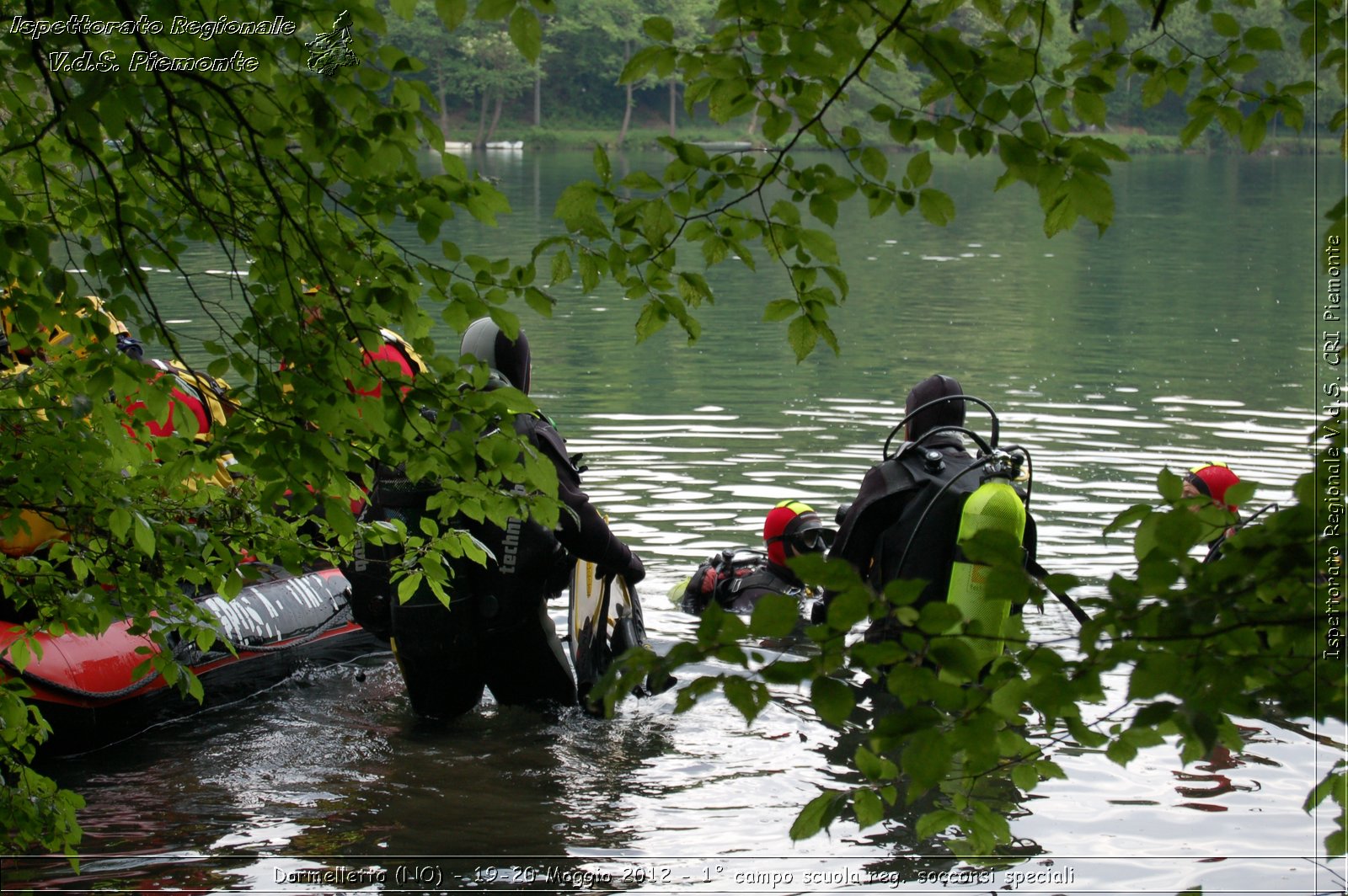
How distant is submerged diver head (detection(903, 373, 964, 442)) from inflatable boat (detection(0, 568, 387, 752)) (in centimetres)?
296

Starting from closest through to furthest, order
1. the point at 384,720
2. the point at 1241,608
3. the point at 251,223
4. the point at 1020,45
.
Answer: the point at 1241,608, the point at 1020,45, the point at 251,223, the point at 384,720

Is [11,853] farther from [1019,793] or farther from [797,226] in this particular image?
[1019,793]

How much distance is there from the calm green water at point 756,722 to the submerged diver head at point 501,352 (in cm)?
170

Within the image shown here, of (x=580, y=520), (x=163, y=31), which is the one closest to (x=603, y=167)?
(x=163, y=31)

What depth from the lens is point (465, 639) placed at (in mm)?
5844

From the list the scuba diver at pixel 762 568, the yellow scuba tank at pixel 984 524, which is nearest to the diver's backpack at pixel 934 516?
the yellow scuba tank at pixel 984 524

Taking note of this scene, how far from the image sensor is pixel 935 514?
5.65 m

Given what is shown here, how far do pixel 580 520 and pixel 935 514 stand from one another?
1549 mm

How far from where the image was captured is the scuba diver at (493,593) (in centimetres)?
572

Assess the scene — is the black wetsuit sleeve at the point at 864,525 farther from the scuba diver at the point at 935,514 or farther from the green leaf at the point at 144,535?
the green leaf at the point at 144,535

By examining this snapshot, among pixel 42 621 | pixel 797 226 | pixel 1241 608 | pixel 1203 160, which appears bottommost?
pixel 42 621

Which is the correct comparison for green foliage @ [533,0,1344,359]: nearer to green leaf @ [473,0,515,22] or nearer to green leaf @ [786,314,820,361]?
green leaf @ [786,314,820,361]

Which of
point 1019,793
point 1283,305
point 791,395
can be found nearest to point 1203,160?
point 1283,305

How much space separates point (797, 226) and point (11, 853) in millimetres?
3069
